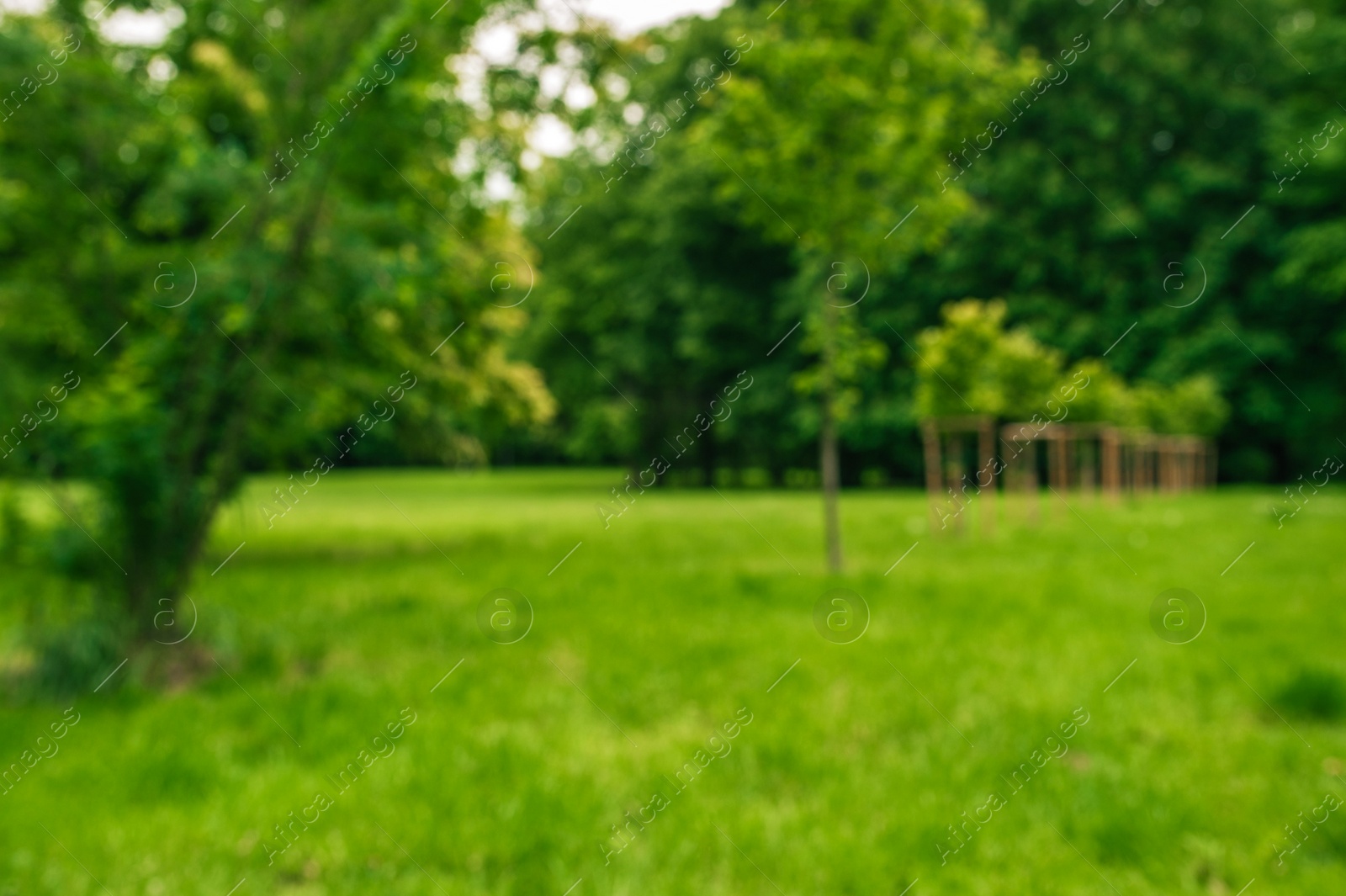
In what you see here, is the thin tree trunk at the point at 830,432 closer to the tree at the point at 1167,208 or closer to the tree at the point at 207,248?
the tree at the point at 207,248

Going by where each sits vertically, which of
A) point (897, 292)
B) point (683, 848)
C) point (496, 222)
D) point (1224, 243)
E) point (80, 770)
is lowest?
point (1224, 243)

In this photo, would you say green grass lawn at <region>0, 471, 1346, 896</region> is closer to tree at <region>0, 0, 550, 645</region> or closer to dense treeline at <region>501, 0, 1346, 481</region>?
tree at <region>0, 0, 550, 645</region>

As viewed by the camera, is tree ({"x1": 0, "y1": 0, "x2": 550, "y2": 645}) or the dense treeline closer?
tree ({"x1": 0, "y1": 0, "x2": 550, "y2": 645})

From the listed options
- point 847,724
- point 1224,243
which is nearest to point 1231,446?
point 1224,243

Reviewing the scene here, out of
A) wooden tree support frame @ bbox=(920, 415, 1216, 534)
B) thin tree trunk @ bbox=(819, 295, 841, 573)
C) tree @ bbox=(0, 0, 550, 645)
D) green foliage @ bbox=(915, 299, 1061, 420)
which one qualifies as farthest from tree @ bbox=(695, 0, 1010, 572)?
green foliage @ bbox=(915, 299, 1061, 420)

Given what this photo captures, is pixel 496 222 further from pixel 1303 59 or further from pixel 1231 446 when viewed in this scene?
pixel 1231 446

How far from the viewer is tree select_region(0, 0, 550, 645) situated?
177 inches

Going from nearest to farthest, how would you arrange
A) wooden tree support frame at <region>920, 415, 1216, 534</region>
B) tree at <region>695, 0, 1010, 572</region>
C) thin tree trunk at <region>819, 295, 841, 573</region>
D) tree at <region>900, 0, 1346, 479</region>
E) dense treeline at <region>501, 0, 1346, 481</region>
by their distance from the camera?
tree at <region>695, 0, 1010, 572</region>
thin tree trunk at <region>819, 295, 841, 573</region>
wooden tree support frame at <region>920, 415, 1216, 534</region>
dense treeline at <region>501, 0, 1346, 481</region>
tree at <region>900, 0, 1346, 479</region>

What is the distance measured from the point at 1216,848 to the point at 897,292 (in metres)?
28.0

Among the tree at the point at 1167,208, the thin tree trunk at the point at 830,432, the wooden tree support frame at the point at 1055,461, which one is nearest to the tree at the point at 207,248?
the thin tree trunk at the point at 830,432

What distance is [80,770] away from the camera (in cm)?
340

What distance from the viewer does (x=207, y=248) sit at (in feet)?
20.4

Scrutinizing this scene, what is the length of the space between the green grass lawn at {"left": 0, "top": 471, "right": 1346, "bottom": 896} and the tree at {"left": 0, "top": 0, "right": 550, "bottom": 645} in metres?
0.88

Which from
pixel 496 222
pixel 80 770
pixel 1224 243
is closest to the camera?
pixel 80 770
